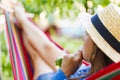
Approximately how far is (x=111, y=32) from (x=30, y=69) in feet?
2.52

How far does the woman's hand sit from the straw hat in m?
0.15

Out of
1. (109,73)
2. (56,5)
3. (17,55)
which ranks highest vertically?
(109,73)

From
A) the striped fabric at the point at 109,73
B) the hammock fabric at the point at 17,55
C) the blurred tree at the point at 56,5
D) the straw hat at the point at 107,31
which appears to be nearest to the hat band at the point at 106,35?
the straw hat at the point at 107,31

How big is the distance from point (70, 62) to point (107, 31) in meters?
0.23

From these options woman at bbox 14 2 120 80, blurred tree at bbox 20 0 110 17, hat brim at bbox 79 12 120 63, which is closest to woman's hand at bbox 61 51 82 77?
woman at bbox 14 2 120 80

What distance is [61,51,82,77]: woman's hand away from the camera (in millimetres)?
1602

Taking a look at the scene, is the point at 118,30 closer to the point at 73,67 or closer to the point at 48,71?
the point at 73,67

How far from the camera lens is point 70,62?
161 cm

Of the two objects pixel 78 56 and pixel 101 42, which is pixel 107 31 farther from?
pixel 78 56

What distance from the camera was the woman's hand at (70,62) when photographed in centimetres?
160

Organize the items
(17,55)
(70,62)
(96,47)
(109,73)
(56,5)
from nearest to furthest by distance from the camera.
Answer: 1. (109,73)
2. (96,47)
3. (70,62)
4. (17,55)
5. (56,5)

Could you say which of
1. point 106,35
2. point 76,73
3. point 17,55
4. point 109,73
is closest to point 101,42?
point 106,35

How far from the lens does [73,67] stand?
5.30 ft

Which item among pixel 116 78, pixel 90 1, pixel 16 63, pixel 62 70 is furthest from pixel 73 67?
pixel 90 1
